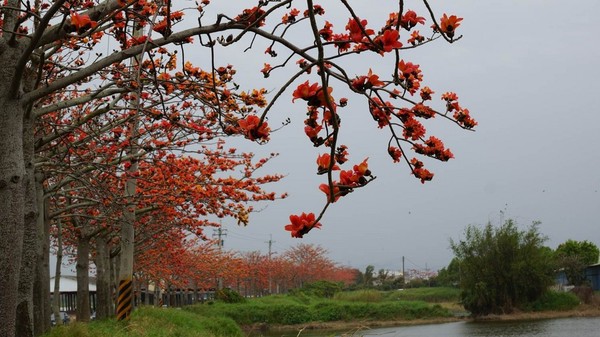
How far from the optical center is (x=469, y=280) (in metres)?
35.2

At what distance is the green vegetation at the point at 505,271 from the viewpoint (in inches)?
1339

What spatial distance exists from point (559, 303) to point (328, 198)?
34857 mm

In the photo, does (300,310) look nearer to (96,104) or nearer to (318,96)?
(96,104)

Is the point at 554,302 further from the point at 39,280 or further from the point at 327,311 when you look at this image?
the point at 39,280

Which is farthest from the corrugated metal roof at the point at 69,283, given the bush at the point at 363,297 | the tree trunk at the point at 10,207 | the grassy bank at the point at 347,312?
the tree trunk at the point at 10,207

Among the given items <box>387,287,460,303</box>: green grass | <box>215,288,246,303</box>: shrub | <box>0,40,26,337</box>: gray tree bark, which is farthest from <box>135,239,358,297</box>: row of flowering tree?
<box>0,40,26,337</box>: gray tree bark

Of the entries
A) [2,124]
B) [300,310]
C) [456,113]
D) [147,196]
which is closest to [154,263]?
[300,310]

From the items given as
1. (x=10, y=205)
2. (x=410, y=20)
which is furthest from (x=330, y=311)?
(x=410, y=20)

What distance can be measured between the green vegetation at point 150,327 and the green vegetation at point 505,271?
683 inches

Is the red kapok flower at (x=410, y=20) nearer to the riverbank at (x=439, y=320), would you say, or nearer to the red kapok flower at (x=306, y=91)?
the red kapok flower at (x=306, y=91)

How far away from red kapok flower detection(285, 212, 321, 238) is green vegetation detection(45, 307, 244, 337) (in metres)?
6.96

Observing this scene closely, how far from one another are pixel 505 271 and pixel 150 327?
25.2m

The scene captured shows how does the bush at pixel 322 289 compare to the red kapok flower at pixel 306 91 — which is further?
the bush at pixel 322 289

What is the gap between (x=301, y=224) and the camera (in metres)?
2.20
